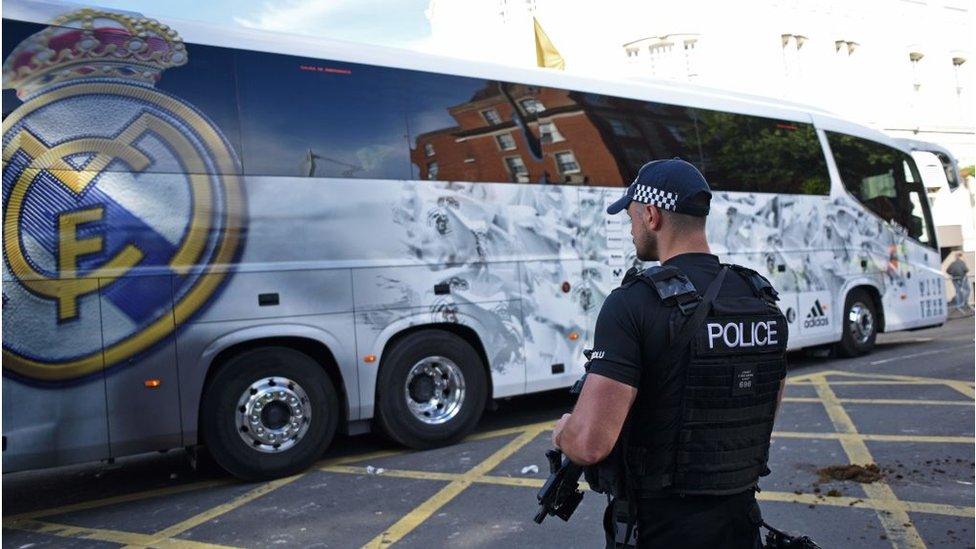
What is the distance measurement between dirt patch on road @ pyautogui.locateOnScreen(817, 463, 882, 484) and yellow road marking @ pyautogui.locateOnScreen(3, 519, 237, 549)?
3.95m

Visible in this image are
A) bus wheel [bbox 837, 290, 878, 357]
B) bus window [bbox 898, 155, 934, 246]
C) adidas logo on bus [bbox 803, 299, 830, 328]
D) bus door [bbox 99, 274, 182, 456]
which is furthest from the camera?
bus window [bbox 898, 155, 934, 246]

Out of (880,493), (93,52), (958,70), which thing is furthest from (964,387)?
(958,70)

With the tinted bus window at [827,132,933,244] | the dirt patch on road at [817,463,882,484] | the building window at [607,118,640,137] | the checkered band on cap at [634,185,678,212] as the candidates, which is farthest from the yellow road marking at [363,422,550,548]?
the tinted bus window at [827,132,933,244]

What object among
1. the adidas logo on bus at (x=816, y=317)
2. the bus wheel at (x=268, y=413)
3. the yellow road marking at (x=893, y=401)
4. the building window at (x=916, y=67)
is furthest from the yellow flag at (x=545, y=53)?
the building window at (x=916, y=67)

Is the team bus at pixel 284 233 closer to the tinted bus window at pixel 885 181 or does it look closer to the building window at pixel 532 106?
the building window at pixel 532 106

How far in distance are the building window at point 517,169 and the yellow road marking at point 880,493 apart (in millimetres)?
3568

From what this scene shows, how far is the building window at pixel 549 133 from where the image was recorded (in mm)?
8102

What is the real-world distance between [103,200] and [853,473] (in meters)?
5.41

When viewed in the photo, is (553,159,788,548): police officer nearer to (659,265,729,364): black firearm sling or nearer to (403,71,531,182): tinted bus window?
(659,265,729,364): black firearm sling

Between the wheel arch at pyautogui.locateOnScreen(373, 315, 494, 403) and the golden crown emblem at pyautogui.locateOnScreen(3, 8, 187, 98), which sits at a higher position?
the golden crown emblem at pyautogui.locateOnScreen(3, 8, 187, 98)

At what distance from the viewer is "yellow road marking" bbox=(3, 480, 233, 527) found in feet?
19.4

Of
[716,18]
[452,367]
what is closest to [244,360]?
[452,367]

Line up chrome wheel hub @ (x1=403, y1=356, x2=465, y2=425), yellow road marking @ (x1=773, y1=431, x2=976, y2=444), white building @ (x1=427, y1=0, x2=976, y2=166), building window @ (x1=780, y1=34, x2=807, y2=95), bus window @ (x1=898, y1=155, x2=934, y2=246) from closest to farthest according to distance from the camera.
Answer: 1. yellow road marking @ (x1=773, y1=431, x2=976, y2=444)
2. chrome wheel hub @ (x1=403, y1=356, x2=465, y2=425)
3. bus window @ (x1=898, y1=155, x2=934, y2=246)
4. white building @ (x1=427, y1=0, x2=976, y2=166)
5. building window @ (x1=780, y1=34, x2=807, y2=95)

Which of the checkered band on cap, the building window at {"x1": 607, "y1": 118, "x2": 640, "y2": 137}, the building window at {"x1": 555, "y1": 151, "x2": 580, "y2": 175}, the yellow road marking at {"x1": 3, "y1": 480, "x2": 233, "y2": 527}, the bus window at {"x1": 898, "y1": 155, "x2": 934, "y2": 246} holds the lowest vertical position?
the yellow road marking at {"x1": 3, "y1": 480, "x2": 233, "y2": 527}
